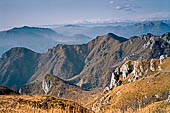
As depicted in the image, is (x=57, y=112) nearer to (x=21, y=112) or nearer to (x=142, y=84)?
(x=21, y=112)

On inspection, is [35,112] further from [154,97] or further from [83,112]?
[154,97]

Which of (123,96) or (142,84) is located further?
(142,84)

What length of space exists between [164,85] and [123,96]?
34008 mm

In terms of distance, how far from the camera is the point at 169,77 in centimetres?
15312

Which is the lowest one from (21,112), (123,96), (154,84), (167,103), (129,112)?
(123,96)

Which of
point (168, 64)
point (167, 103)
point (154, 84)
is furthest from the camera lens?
point (168, 64)

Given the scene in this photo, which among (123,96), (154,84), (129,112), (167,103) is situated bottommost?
(123,96)

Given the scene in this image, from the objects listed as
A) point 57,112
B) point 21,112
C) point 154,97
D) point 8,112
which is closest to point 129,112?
point 57,112

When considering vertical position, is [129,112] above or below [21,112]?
below

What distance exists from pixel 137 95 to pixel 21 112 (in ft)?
429

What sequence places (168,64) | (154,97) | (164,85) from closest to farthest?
(154,97)
(164,85)
(168,64)

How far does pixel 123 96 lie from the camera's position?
5891 inches

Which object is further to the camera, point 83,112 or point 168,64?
point 168,64

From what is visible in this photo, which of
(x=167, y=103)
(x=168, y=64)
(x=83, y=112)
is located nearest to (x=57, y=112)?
(x=83, y=112)
